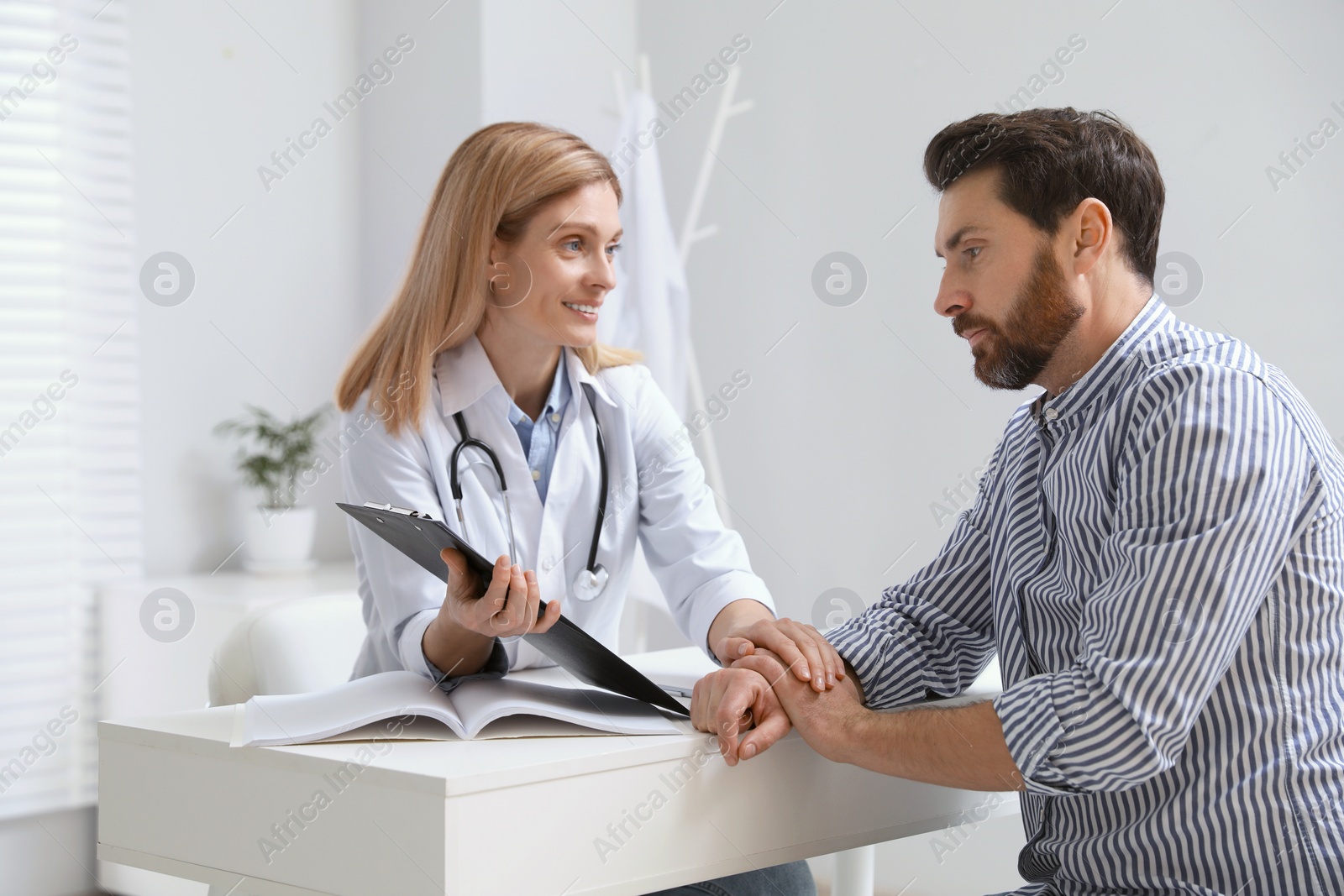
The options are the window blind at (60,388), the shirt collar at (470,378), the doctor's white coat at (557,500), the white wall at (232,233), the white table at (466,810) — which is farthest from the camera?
the white wall at (232,233)

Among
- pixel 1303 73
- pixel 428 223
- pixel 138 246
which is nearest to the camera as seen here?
pixel 428 223

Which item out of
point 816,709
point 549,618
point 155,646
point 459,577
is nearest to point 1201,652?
point 816,709

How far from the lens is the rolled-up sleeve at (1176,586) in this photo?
103cm

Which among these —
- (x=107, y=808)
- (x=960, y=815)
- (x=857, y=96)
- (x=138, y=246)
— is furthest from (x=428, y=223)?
(x=138, y=246)

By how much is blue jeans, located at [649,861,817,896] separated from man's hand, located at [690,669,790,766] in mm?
236

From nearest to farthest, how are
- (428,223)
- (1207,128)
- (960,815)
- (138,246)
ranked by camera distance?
(960,815), (428,223), (1207,128), (138,246)

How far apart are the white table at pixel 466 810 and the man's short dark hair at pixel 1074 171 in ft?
2.08

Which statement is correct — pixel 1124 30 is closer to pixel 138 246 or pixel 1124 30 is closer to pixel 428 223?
pixel 428 223

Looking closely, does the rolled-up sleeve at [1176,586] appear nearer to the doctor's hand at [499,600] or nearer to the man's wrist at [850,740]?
the man's wrist at [850,740]

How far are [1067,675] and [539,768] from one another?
482 millimetres

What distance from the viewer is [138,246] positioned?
3219mm

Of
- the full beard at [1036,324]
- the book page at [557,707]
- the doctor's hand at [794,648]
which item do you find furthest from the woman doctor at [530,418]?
the full beard at [1036,324]

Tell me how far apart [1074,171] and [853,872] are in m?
0.98

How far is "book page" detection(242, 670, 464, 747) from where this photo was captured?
110 centimetres
